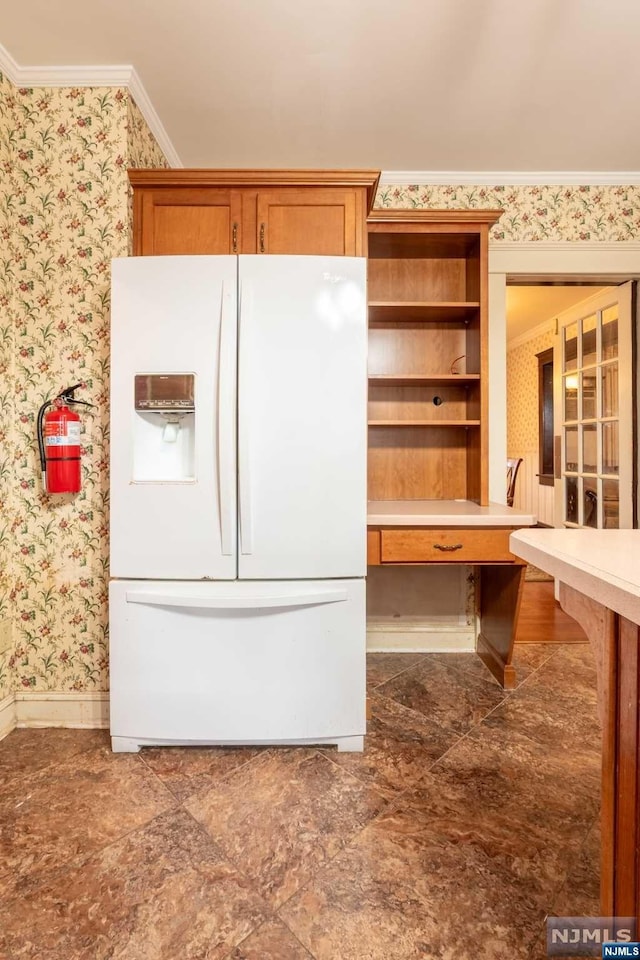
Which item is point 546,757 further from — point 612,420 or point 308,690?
point 612,420

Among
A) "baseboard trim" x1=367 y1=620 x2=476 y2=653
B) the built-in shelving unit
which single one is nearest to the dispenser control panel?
the built-in shelving unit

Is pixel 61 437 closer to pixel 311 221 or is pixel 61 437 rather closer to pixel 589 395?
pixel 311 221

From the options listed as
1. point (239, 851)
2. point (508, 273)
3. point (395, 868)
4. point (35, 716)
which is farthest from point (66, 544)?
point (508, 273)

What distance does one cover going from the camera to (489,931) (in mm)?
1129

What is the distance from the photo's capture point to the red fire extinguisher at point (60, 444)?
1.84 meters

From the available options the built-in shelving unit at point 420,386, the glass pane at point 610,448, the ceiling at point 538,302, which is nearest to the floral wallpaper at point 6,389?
the built-in shelving unit at point 420,386

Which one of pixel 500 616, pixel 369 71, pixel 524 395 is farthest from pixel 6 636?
pixel 524 395

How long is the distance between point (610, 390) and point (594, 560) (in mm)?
2936

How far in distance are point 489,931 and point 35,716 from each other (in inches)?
73.9

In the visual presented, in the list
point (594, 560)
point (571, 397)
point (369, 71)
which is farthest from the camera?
point (571, 397)

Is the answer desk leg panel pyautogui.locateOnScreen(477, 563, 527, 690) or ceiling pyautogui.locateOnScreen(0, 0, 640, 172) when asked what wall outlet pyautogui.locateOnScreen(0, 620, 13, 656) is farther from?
ceiling pyautogui.locateOnScreen(0, 0, 640, 172)

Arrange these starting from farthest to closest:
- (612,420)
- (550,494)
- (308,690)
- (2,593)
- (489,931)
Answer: (550,494) → (612,420) → (2,593) → (308,690) → (489,931)

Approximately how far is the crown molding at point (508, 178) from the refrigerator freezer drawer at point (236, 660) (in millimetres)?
2355

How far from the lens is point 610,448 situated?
312 centimetres
